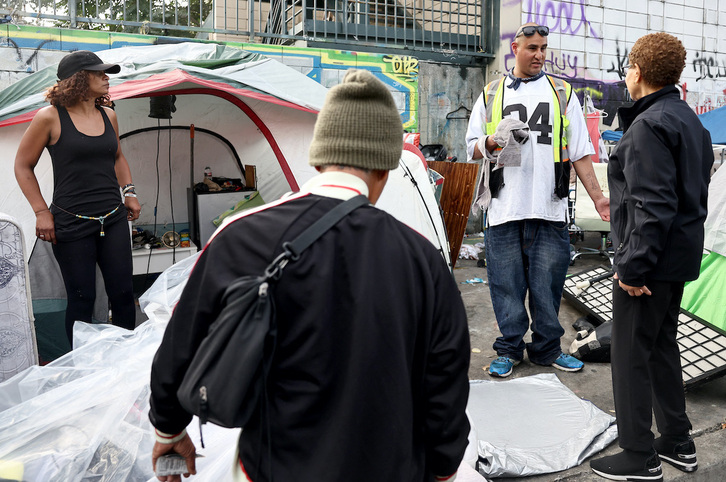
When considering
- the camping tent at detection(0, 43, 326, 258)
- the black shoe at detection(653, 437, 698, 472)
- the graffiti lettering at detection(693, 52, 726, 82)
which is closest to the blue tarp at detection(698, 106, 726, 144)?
the graffiti lettering at detection(693, 52, 726, 82)

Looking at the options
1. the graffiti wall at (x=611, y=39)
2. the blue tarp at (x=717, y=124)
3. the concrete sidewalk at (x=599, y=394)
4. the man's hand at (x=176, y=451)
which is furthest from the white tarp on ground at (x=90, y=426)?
the graffiti wall at (x=611, y=39)

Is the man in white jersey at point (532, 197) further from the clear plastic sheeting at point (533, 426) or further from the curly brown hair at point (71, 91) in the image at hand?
the curly brown hair at point (71, 91)

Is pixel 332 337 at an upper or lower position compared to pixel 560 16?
lower

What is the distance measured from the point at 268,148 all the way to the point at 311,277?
503 cm

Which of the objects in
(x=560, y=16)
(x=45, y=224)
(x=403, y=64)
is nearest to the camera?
(x=45, y=224)

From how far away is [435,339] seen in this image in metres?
1.44

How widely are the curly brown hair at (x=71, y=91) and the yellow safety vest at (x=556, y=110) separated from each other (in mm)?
2428

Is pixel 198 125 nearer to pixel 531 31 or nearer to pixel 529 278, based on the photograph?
pixel 531 31

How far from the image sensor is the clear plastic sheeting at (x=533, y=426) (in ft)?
9.59

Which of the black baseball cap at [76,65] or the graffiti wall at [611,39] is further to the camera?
the graffiti wall at [611,39]

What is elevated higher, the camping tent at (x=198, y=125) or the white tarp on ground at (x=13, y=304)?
the camping tent at (x=198, y=125)

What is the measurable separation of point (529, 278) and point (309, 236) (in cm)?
298

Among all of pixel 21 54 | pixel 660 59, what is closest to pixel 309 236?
pixel 660 59

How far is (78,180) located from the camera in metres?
3.55
